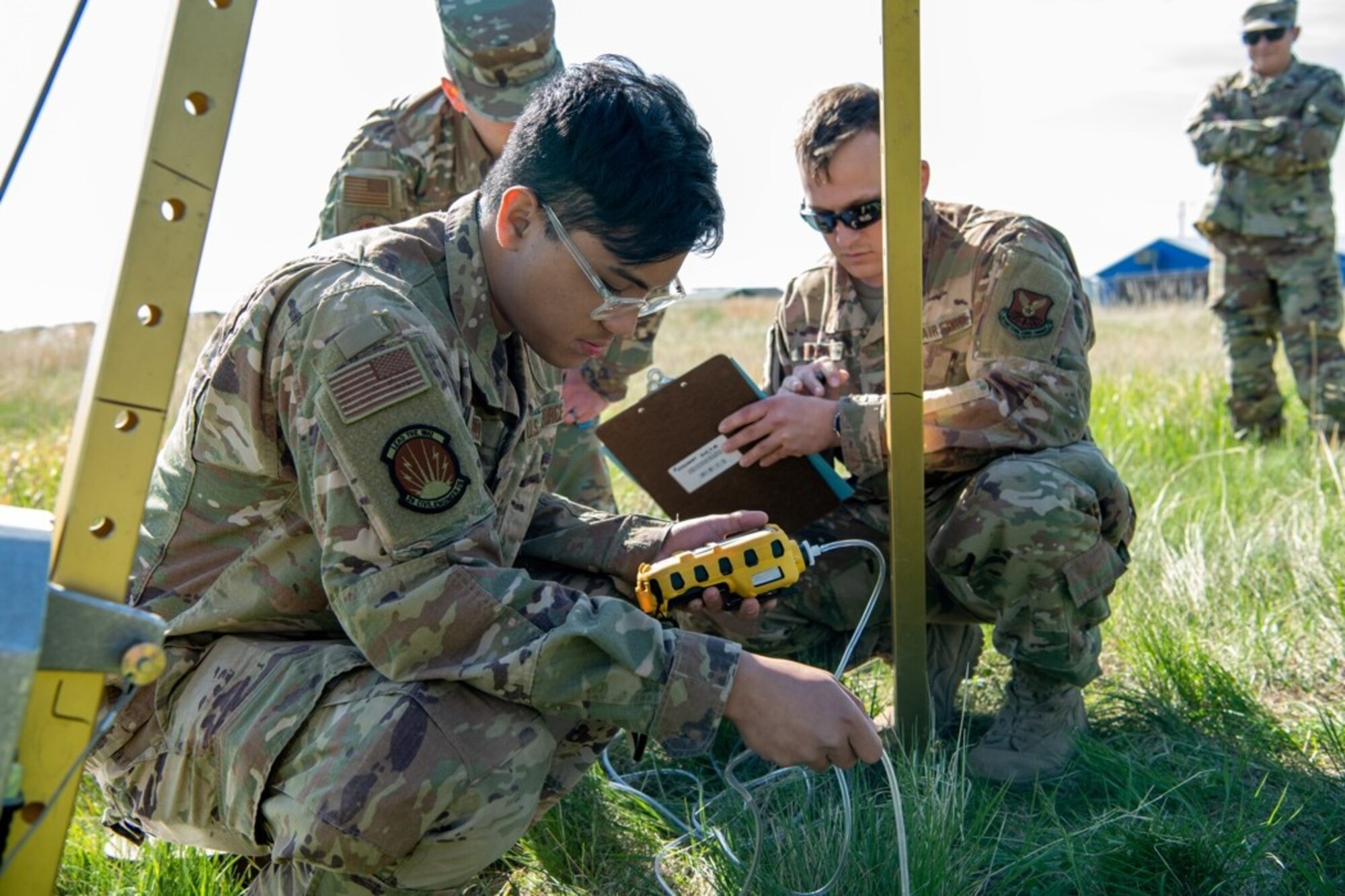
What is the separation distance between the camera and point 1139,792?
2986 mm

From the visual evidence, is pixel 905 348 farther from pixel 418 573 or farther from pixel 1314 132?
pixel 1314 132

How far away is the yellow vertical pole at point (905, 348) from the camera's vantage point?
249cm

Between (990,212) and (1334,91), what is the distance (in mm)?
5728

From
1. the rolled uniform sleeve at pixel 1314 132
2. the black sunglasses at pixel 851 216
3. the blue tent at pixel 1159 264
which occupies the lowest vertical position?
the blue tent at pixel 1159 264

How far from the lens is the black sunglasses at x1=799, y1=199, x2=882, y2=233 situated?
3.53 m

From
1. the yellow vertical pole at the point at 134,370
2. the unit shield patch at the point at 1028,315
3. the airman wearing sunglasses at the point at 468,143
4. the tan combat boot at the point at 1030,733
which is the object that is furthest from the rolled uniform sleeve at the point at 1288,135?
the yellow vertical pole at the point at 134,370

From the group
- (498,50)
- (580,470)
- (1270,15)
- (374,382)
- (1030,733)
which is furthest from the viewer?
(1270,15)

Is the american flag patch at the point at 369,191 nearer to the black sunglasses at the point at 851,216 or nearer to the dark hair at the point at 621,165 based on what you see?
the black sunglasses at the point at 851,216

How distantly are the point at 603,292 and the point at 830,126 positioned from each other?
4.52 ft

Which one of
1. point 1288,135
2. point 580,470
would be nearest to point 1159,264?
point 1288,135

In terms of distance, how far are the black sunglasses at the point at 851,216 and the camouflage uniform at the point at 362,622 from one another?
136 cm

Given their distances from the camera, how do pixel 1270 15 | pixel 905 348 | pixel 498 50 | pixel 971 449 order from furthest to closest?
pixel 1270 15 → pixel 498 50 → pixel 971 449 → pixel 905 348

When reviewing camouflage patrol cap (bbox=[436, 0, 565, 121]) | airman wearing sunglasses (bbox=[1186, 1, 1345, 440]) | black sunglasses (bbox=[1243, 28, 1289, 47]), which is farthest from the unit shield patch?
black sunglasses (bbox=[1243, 28, 1289, 47])

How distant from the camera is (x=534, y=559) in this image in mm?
3000
